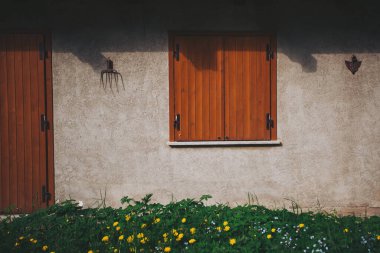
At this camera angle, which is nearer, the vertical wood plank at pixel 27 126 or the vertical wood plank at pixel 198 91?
the vertical wood plank at pixel 27 126

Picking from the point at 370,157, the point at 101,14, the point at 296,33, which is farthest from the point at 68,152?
the point at 370,157

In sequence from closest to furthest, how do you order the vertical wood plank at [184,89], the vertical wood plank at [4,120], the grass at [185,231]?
the grass at [185,231] < the vertical wood plank at [4,120] < the vertical wood plank at [184,89]

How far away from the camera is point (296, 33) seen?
5.98 metres

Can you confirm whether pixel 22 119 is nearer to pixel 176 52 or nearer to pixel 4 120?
pixel 4 120

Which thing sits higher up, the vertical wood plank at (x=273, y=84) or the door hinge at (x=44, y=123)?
the vertical wood plank at (x=273, y=84)

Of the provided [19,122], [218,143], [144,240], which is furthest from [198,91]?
[19,122]

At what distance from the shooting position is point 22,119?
19.2ft

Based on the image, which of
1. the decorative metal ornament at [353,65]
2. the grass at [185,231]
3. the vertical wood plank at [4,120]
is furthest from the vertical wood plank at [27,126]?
the decorative metal ornament at [353,65]

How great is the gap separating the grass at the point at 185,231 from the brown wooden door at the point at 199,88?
3.80 ft

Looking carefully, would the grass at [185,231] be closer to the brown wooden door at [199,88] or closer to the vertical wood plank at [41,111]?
the vertical wood plank at [41,111]

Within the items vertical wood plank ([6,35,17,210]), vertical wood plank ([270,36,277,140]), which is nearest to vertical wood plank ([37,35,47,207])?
vertical wood plank ([6,35,17,210])

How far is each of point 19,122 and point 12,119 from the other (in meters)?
0.11

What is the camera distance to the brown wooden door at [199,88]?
593 cm

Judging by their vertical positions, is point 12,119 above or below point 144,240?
above
